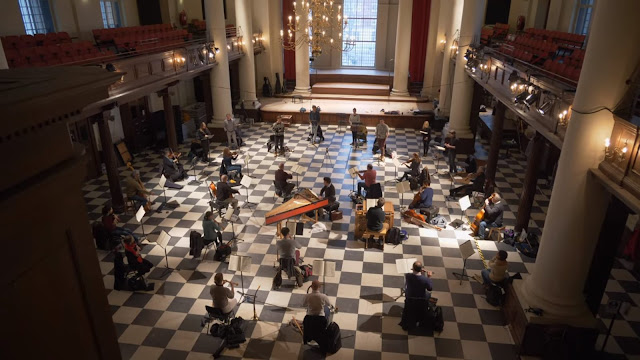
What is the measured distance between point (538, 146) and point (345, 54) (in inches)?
736

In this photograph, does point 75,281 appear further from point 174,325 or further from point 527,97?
point 527,97

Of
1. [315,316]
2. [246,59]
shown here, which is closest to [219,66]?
[246,59]

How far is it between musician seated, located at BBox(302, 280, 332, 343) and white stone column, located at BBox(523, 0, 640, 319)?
326cm

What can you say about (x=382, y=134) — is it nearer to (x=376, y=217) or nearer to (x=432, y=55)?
(x=376, y=217)

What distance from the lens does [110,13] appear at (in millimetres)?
17344

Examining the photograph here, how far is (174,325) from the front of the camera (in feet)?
25.3

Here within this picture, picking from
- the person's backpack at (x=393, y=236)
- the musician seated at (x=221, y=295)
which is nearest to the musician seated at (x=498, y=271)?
the person's backpack at (x=393, y=236)

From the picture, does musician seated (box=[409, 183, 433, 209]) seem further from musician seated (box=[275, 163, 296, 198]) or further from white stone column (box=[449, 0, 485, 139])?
white stone column (box=[449, 0, 485, 139])

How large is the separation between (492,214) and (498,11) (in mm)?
16440

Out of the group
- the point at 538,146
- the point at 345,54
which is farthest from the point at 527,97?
the point at 345,54

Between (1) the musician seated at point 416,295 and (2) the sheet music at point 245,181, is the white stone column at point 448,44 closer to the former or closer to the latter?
(2) the sheet music at point 245,181

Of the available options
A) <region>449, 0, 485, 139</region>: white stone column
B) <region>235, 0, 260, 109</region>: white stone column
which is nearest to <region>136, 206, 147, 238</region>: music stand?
<region>235, 0, 260, 109</region>: white stone column

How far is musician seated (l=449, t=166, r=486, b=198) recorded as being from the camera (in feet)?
39.4

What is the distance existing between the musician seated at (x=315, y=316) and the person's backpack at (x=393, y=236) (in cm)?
362
